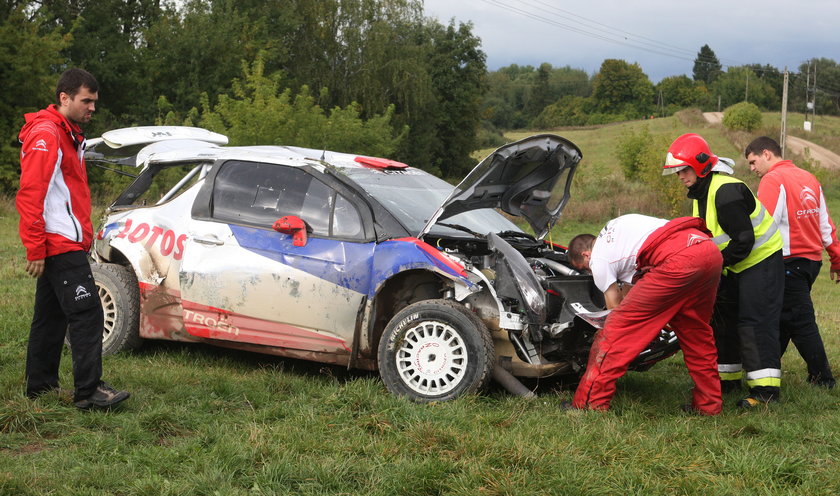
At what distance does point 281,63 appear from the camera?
43.1m

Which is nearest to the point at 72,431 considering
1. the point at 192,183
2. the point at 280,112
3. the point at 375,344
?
the point at 375,344

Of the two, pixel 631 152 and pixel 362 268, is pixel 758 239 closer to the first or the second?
pixel 362 268

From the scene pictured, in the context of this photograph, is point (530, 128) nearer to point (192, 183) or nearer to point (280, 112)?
point (280, 112)

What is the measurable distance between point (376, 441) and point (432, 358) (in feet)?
3.33

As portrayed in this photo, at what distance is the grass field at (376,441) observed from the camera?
13.0ft

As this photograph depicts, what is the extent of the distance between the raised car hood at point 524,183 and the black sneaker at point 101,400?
7.24ft

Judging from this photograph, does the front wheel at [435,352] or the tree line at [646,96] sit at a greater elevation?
the tree line at [646,96]

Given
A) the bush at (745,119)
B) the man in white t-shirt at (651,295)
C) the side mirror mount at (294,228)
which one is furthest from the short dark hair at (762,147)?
the bush at (745,119)

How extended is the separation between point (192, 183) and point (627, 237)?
3.39m

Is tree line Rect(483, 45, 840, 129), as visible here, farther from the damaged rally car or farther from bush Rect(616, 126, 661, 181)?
the damaged rally car

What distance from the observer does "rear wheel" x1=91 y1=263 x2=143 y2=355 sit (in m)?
6.47

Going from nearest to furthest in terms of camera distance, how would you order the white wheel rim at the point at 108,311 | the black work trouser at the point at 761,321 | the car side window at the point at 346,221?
the black work trouser at the point at 761,321
the car side window at the point at 346,221
the white wheel rim at the point at 108,311

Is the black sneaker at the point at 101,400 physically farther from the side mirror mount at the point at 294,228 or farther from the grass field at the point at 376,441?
the side mirror mount at the point at 294,228

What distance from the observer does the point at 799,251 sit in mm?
6309
